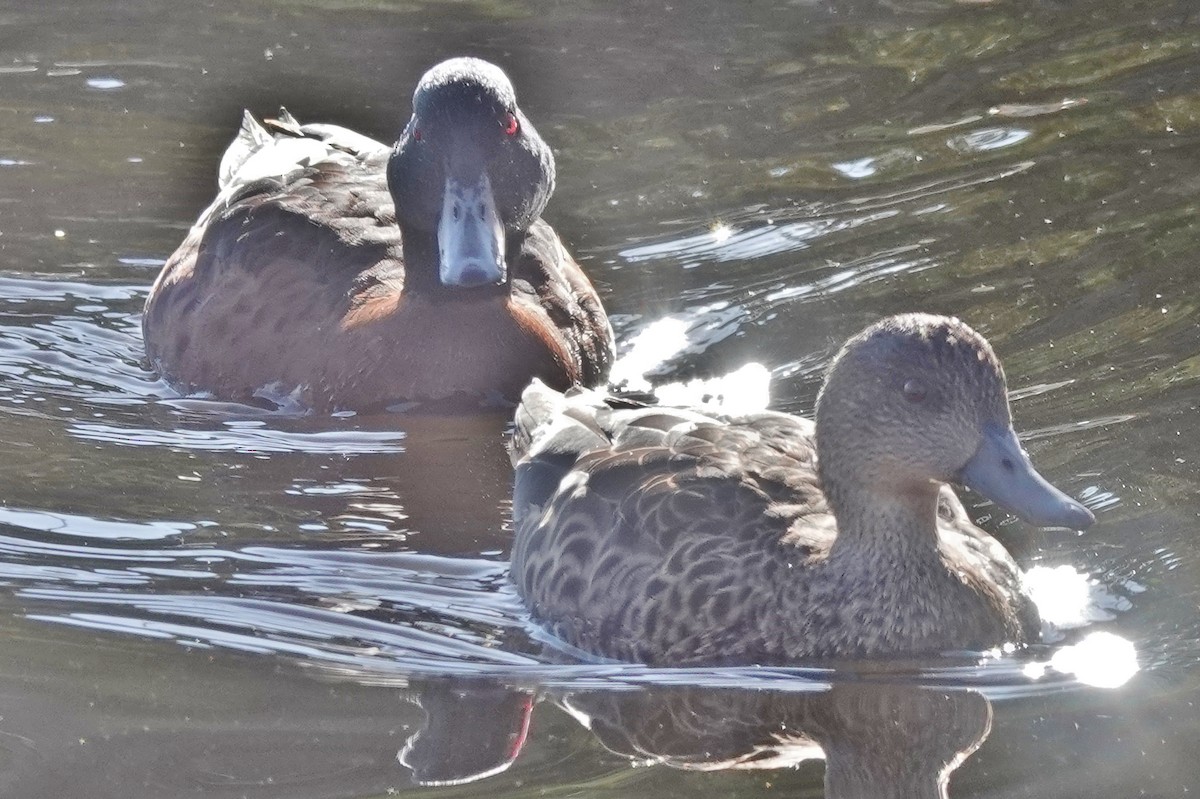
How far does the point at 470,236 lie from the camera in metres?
8.53

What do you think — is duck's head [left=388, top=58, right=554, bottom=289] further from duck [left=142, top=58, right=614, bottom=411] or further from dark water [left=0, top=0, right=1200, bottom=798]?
dark water [left=0, top=0, right=1200, bottom=798]

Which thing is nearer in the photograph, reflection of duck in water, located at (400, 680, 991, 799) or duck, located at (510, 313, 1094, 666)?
reflection of duck in water, located at (400, 680, 991, 799)

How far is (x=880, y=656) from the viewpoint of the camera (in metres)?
6.71

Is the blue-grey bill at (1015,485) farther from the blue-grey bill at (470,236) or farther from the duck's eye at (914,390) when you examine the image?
the blue-grey bill at (470,236)

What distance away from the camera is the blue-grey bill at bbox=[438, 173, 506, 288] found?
27.5 ft

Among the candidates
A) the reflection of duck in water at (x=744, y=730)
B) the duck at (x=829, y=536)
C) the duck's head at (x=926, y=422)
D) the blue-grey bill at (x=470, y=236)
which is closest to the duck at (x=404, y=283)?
Answer: the blue-grey bill at (x=470, y=236)

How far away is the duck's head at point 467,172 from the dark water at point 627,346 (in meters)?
0.83

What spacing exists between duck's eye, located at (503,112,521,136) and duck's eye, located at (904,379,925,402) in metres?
2.82

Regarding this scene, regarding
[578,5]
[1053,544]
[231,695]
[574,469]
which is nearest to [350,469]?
[574,469]

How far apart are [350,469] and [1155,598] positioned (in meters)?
3.33

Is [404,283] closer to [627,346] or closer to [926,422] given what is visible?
[627,346]

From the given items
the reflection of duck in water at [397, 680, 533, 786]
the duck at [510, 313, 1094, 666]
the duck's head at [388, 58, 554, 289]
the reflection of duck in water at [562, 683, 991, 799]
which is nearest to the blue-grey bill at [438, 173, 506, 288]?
the duck's head at [388, 58, 554, 289]

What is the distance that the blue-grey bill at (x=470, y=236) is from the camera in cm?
838

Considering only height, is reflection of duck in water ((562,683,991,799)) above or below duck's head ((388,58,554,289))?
below
